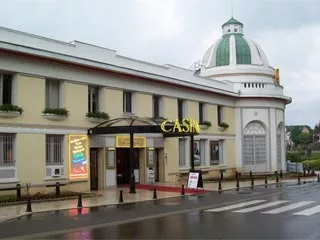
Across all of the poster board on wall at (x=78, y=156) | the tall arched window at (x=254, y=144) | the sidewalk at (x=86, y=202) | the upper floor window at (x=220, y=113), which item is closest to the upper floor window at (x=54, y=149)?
the poster board on wall at (x=78, y=156)

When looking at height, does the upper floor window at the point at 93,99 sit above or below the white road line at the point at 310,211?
above

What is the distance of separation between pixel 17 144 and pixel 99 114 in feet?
18.3

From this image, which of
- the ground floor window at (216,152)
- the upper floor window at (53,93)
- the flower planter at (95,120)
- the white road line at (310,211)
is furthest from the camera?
the ground floor window at (216,152)

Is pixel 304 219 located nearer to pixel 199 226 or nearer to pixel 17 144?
→ pixel 199 226

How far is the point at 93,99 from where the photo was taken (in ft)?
90.3

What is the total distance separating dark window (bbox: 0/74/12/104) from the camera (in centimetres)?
2297

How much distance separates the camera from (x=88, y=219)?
14.9 metres

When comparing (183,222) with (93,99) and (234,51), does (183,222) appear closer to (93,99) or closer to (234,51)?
(93,99)

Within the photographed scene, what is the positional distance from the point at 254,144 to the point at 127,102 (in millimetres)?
15287

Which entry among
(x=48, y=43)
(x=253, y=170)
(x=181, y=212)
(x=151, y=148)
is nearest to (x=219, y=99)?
(x=253, y=170)

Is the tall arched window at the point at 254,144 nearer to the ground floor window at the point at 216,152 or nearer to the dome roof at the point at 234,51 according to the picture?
the ground floor window at the point at 216,152

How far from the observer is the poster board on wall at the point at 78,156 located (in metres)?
25.4

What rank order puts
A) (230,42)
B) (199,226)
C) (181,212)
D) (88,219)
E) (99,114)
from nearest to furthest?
(199,226) < (88,219) < (181,212) < (99,114) < (230,42)

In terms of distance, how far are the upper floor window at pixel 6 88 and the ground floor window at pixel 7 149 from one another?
5.56ft
